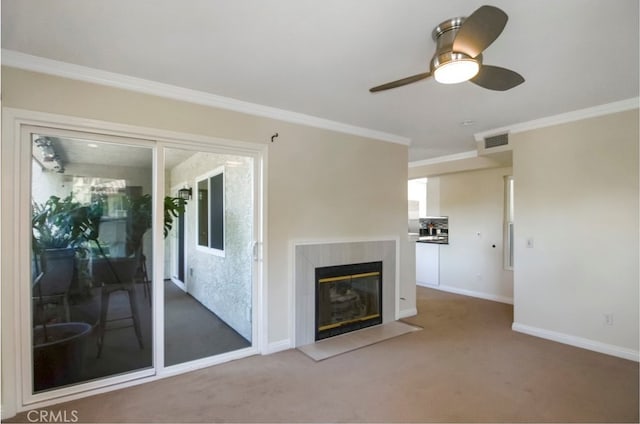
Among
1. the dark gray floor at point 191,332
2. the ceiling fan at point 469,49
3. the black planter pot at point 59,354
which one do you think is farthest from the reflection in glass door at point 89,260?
the ceiling fan at point 469,49

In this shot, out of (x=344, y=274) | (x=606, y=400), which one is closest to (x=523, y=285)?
(x=606, y=400)

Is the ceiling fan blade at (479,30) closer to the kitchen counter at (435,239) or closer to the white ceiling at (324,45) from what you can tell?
the white ceiling at (324,45)

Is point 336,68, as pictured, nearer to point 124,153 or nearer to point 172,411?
point 124,153

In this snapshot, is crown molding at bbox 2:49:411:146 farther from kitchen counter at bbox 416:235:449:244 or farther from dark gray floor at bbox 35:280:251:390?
kitchen counter at bbox 416:235:449:244

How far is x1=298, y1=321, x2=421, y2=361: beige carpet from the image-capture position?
3.27 meters

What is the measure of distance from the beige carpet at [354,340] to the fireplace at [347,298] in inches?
3.6

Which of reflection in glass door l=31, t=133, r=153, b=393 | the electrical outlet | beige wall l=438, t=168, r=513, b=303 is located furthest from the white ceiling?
beige wall l=438, t=168, r=513, b=303

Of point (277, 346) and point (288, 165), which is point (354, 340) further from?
point (288, 165)

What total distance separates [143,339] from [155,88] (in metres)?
2.14

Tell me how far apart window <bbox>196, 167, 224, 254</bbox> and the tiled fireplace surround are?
1013mm

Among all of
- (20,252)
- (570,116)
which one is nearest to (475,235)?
(570,116)

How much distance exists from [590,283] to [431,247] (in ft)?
10.1

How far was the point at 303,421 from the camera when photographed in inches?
85.7

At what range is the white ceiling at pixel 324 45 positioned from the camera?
5.75ft
